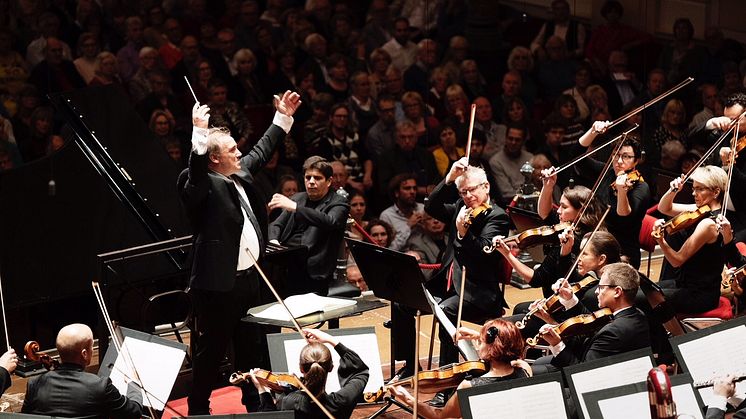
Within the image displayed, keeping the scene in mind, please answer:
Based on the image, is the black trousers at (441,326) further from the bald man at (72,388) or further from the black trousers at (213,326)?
the bald man at (72,388)

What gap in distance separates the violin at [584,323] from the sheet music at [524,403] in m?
0.68

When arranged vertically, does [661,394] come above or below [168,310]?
below

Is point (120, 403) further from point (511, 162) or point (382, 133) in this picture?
point (511, 162)

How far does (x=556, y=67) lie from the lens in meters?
9.26

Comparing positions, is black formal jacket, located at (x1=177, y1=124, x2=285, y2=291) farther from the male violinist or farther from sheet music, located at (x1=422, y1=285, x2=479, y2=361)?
the male violinist

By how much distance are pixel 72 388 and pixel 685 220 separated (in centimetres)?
305

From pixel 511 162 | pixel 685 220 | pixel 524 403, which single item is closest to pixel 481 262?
pixel 685 220

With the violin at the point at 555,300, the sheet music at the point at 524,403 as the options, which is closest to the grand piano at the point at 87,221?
the violin at the point at 555,300

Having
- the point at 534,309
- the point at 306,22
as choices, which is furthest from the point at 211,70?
the point at 534,309

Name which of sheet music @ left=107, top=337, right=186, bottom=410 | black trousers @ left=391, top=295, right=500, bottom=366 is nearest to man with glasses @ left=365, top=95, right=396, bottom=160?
black trousers @ left=391, top=295, right=500, bottom=366

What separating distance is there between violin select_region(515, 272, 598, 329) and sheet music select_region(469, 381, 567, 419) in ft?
2.63

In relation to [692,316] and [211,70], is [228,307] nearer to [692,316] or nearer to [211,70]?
[692,316]

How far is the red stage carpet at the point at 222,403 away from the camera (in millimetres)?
5441

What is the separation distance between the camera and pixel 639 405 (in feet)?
13.4
